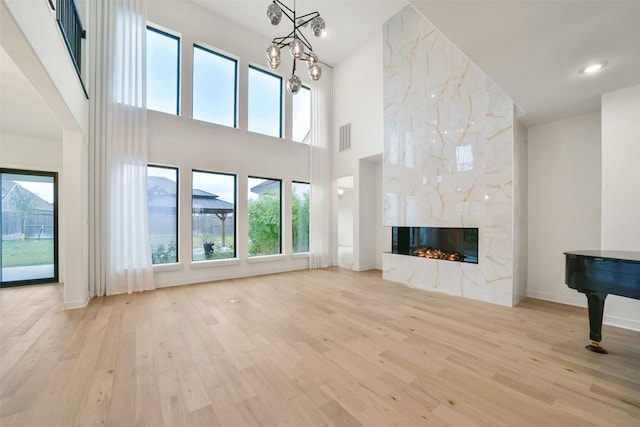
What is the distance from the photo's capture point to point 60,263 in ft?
17.1

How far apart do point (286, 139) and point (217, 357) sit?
5303 mm

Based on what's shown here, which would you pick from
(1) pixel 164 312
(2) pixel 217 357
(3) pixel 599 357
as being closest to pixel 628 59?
(3) pixel 599 357

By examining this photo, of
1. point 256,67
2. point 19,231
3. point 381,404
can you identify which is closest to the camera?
point 381,404

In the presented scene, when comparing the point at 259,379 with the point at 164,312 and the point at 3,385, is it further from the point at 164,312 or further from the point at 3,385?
the point at 164,312

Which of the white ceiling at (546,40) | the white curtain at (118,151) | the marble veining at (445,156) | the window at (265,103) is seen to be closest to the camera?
the white ceiling at (546,40)

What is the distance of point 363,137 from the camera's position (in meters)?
6.40

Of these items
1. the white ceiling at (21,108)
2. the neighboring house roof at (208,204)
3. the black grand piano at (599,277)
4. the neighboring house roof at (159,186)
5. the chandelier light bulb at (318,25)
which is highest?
the chandelier light bulb at (318,25)

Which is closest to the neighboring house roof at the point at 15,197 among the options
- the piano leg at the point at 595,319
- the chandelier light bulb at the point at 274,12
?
the chandelier light bulb at the point at 274,12

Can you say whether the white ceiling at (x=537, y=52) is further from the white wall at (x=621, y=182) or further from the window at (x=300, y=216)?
the window at (x=300, y=216)

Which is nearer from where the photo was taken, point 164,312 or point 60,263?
point 164,312

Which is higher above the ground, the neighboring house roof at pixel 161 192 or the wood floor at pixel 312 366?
the neighboring house roof at pixel 161 192

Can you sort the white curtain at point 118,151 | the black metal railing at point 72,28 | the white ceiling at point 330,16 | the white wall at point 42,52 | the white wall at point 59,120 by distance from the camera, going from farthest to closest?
the white ceiling at point 330,16
the white curtain at point 118,151
the black metal railing at point 72,28
the white wall at point 59,120
the white wall at point 42,52

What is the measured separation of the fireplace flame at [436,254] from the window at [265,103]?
4.37 metres

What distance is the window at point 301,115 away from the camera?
22.4ft
